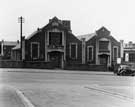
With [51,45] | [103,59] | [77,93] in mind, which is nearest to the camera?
[77,93]

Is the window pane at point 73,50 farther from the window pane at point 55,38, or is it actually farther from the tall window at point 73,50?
the window pane at point 55,38

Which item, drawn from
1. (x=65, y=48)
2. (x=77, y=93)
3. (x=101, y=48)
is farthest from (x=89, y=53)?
(x=77, y=93)

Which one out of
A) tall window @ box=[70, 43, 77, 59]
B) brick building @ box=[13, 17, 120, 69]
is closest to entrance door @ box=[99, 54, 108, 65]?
brick building @ box=[13, 17, 120, 69]

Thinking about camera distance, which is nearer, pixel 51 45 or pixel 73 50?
pixel 51 45

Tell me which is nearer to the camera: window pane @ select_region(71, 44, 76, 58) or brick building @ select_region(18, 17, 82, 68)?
brick building @ select_region(18, 17, 82, 68)

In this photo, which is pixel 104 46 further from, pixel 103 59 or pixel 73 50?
pixel 73 50

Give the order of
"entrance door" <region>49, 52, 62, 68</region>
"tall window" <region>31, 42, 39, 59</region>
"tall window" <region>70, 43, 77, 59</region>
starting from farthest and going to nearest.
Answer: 1. "tall window" <region>70, 43, 77, 59</region>
2. "entrance door" <region>49, 52, 62, 68</region>
3. "tall window" <region>31, 42, 39, 59</region>

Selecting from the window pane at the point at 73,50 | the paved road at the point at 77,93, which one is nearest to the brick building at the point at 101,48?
the window pane at the point at 73,50

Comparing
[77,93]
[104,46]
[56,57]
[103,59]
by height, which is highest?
[104,46]

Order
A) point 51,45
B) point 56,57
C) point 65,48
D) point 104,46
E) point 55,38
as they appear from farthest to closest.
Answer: point 104,46 < point 65,48 < point 55,38 < point 56,57 < point 51,45

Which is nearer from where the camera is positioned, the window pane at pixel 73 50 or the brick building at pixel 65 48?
the brick building at pixel 65 48

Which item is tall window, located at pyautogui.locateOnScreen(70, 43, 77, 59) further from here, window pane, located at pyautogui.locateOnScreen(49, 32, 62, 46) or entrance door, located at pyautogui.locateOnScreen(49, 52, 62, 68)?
window pane, located at pyautogui.locateOnScreen(49, 32, 62, 46)

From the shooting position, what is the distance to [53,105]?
1286 centimetres

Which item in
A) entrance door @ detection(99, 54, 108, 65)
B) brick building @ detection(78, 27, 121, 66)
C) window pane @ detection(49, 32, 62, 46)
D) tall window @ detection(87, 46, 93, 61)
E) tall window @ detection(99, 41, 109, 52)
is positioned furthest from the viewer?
entrance door @ detection(99, 54, 108, 65)
